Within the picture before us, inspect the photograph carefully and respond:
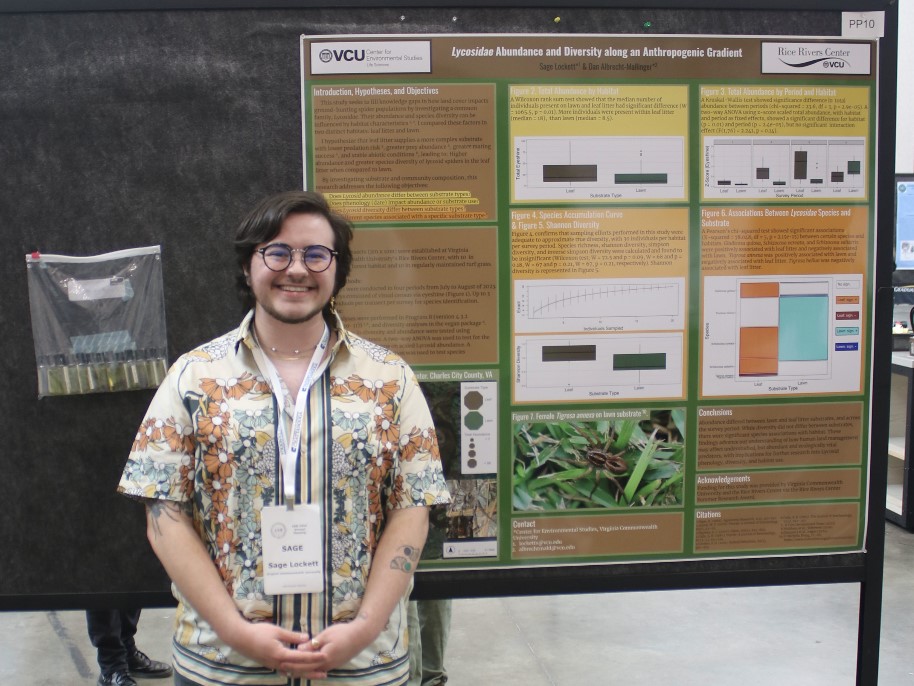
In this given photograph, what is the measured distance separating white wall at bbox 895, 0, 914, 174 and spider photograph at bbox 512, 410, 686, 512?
5263 millimetres

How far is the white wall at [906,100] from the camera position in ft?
19.3

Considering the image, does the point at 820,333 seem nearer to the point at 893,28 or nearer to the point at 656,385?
the point at 656,385

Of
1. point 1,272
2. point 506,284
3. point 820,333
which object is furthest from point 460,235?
point 1,272

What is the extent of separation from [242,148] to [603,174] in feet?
2.52

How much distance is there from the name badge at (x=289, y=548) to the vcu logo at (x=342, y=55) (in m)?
0.94

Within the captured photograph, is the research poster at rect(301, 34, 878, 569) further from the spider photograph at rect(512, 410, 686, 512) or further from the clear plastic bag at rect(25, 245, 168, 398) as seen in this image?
the clear plastic bag at rect(25, 245, 168, 398)

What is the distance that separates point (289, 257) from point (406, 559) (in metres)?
0.54

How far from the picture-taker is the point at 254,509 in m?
1.22

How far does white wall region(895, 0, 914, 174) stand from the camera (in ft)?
19.3

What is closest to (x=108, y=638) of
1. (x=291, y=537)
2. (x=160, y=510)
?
(x=160, y=510)

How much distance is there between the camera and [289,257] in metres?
1.26

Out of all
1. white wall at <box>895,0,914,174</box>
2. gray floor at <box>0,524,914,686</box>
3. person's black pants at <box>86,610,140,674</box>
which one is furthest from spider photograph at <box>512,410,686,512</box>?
white wall at <box>895,0,914,174</box>

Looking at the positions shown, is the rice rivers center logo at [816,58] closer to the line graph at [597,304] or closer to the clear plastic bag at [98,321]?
the line graph at [597,304]

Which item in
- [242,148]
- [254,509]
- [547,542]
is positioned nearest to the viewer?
[254,509]
